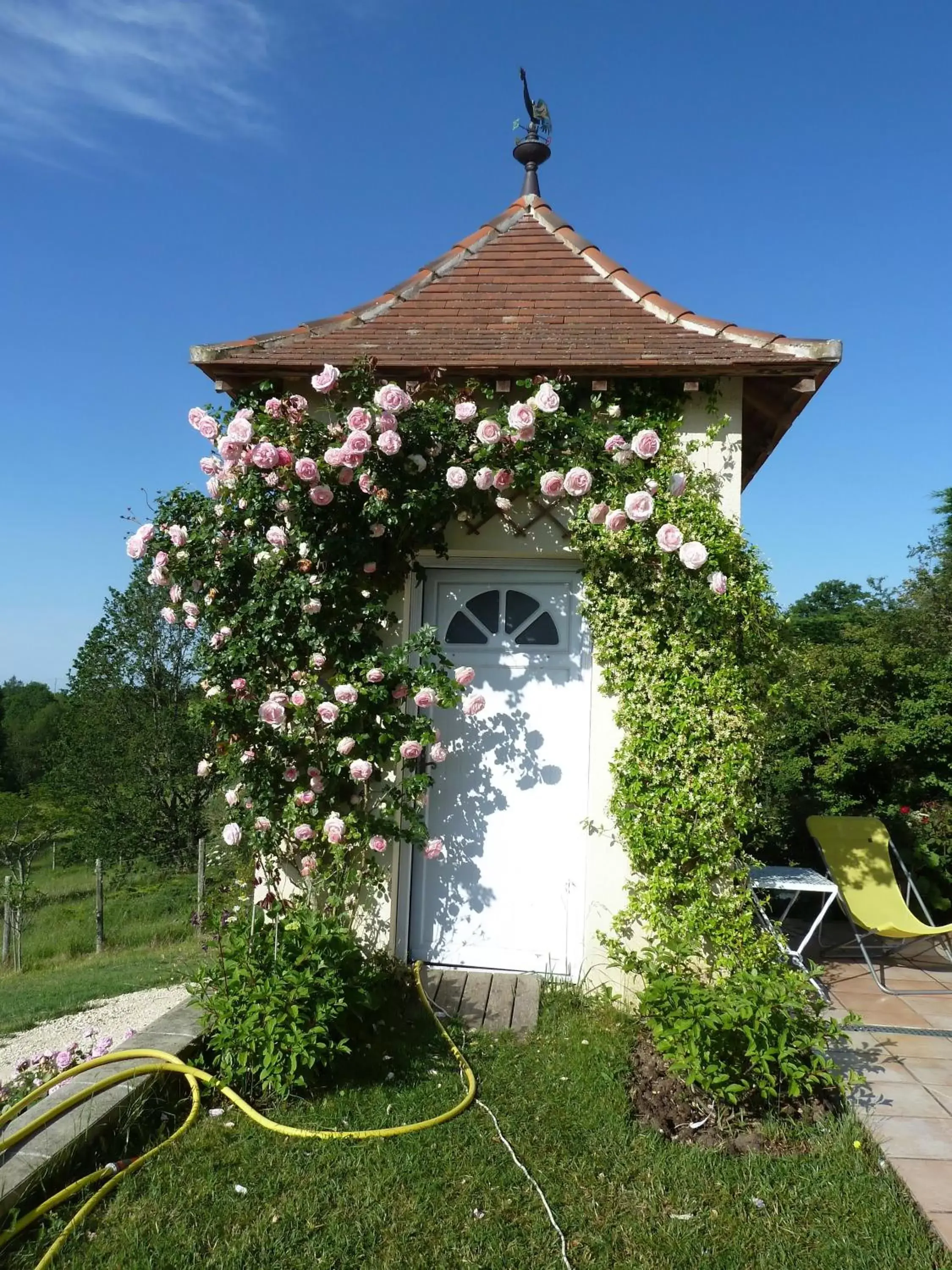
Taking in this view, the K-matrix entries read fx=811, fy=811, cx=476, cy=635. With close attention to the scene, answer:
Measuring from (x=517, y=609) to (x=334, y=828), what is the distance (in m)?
1.72

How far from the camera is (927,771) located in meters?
7.35

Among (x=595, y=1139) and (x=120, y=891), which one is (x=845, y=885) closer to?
(x=595, y=1139)

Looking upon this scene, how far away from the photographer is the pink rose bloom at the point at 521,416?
4.41m

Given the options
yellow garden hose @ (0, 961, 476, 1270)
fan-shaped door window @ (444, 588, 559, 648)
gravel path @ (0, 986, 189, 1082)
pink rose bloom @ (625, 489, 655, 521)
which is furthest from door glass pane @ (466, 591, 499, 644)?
gravel path @ (0, 986, 189, 1082)

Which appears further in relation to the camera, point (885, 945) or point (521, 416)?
point (885, 945)

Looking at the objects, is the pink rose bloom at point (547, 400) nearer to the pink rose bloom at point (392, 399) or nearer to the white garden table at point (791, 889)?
the pink rose bloom at point (392, 399)

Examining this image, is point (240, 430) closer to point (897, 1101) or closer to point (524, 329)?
point (524, 329)

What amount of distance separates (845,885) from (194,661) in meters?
4.71

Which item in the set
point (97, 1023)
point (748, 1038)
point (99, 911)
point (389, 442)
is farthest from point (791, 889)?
point (99, 911)

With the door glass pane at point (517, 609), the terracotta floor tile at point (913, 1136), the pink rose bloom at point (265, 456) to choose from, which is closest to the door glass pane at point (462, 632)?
the door glass pane at point (517, 609)

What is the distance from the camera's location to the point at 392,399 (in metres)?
4.42

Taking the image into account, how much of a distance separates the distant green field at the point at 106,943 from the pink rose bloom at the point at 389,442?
9.42ft

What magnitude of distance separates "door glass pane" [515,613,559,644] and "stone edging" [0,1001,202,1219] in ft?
8.66

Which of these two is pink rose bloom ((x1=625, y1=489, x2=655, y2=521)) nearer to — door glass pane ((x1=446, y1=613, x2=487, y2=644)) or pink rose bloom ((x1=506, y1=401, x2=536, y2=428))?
pink rose bloom ((x1=506, y1=401, x2=536, y2=428))
